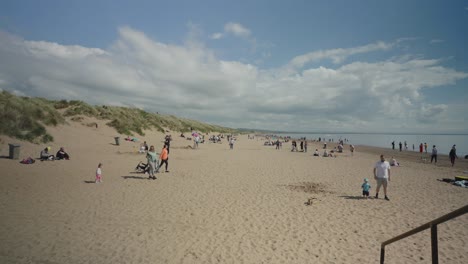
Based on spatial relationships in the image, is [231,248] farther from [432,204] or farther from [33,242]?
[432,204]

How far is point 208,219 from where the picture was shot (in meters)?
8.16

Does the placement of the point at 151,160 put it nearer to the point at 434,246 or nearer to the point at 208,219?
the point at 208,219

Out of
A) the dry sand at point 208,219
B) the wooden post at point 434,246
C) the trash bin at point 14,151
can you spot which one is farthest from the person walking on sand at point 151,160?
the wooden post at point 434,246

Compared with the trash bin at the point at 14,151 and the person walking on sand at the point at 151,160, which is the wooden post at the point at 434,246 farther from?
the trash bin at the point at 14,151

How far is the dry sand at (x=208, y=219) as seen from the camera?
236 inches

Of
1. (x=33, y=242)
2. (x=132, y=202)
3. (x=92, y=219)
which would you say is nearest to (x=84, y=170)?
(x=132, y=202)

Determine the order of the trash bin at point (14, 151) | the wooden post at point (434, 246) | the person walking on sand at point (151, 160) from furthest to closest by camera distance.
Answer: the trash bin at point (14, 151) < the person walking on sand at point (151, 160) < the wooden post at point (434, 246)

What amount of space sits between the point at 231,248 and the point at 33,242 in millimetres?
5031

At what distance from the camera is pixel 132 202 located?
378 inches

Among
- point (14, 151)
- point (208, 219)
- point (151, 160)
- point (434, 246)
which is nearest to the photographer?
point (434, 246)

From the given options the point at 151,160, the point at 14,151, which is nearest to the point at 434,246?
the point at 151,160

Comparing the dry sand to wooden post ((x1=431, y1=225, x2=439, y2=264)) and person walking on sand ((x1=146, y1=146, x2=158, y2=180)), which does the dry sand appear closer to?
person walking on sand ((x1=146, y1=146, x2=158, y2=180))

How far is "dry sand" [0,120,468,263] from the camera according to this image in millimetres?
5988

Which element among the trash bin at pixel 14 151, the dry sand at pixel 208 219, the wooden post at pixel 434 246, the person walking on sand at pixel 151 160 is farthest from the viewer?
the trash bin at pixel 14 151
